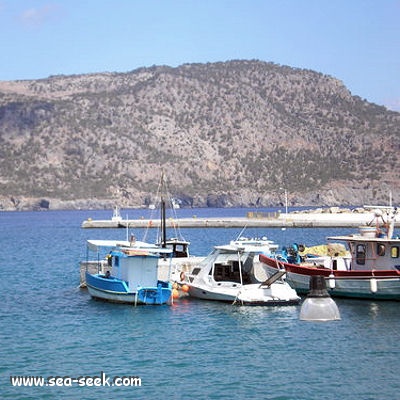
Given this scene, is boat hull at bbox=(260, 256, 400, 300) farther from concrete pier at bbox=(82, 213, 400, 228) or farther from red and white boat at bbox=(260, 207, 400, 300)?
concrete pier at bbox=(82, 213, 400, 228)

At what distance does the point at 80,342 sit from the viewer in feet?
103

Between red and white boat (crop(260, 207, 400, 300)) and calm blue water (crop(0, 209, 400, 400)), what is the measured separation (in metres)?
0.86

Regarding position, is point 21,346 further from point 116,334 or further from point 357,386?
point 357,386

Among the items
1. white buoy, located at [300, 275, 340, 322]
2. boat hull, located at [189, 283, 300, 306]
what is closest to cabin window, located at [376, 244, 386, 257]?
boat hull, located at [189, 283, 300, 306]

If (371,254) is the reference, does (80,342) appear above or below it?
below

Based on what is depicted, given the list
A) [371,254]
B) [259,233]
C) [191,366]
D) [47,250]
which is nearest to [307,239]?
[259,233]

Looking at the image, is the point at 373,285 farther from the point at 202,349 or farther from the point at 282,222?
the point at 282,222

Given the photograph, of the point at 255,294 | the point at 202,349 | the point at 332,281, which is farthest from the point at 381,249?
the point at 202,349

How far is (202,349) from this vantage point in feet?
98.7

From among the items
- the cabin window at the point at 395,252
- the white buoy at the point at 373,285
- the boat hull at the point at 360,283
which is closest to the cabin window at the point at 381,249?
the cabin window at the point at 395,252

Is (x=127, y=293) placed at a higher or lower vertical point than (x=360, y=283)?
lower

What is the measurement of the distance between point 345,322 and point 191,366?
9.50 metres

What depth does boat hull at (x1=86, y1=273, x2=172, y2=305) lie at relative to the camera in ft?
128

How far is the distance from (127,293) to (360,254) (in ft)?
36.8
